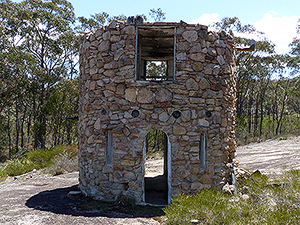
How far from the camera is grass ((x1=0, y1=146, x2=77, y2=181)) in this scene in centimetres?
1257

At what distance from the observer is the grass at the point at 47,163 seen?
1257cm

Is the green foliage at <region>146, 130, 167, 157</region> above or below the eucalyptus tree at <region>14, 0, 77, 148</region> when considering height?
below

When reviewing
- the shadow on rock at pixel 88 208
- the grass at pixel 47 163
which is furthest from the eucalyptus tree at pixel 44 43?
the shadow on rock at pixel 88 208

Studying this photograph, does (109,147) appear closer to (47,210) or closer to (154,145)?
(47,210)

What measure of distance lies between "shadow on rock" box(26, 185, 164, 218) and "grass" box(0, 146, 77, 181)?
481 cm

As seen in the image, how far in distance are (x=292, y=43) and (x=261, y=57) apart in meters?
4.36

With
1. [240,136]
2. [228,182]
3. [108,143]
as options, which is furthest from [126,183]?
[240,136]

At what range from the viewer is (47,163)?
45.1ft

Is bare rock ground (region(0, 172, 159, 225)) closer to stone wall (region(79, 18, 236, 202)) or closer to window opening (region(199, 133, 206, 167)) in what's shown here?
stone wall (region(79, 18, 236, 202))

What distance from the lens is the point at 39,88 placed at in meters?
21.8

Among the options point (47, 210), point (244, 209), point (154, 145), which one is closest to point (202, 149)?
point (244, 209)

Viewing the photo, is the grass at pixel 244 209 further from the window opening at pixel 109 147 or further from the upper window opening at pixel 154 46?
the upper window opening at pixel 154 46

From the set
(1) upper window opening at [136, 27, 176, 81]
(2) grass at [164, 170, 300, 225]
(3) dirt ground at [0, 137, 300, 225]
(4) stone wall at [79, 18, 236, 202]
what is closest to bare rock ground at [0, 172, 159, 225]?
(3) dirt ground at [0, 137, 300, 225]

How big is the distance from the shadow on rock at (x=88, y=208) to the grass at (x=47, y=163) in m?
4.81
